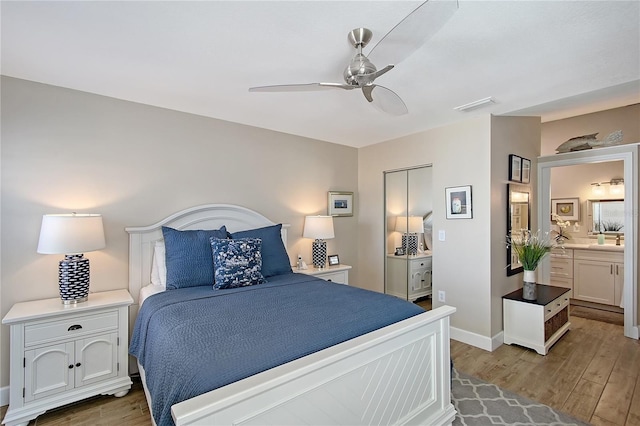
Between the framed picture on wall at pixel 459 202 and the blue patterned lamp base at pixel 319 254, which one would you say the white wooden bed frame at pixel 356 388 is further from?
the blue patterned lamp base at pixel 319 254

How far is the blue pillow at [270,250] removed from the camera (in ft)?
9.78

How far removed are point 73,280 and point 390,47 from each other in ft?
8.53

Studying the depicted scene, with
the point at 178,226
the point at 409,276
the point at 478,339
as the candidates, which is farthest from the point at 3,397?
the point at 478,339

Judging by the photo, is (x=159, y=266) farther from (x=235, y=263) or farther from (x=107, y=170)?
(x=107, y=170)

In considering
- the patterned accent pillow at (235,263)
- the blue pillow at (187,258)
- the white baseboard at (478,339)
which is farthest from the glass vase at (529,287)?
the blue pillow at (187,258)

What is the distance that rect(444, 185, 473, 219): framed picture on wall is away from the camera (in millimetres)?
3229

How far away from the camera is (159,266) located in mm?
2666

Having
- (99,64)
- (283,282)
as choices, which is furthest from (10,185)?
(283,282)

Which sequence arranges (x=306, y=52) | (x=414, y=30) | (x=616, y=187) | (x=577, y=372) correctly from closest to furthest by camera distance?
(x=414, y=30), (x=306, y=52), (x=577, y=372), (x=616, y=187)

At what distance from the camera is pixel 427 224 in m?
3.81

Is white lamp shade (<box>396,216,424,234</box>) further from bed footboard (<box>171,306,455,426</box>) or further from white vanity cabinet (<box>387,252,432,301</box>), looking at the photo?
bed footboard (<box>171,306,455,426</box>)

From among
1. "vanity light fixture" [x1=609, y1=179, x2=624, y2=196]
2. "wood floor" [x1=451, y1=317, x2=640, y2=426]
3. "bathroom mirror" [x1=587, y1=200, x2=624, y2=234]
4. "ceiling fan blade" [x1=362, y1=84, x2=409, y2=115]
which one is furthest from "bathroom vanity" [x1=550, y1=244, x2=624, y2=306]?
"ceiling fan blade" [x1=362, y1=84, x2=409, y2=115]

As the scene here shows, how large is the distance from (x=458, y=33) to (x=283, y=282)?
87.4 inches

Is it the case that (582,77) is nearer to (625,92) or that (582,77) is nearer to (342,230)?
(625,92)
